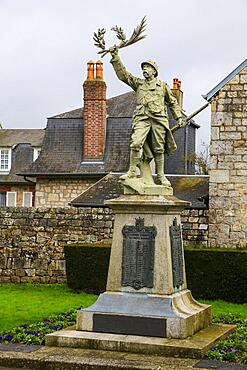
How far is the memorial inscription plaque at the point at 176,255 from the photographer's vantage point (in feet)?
30.3

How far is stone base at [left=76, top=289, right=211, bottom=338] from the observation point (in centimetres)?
883

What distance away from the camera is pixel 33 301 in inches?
548

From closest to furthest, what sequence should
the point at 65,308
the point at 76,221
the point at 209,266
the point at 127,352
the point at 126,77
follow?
1. the point at 127,352
2. the point at 126,77
3. the point at 65,308
4. the point at 209,266
5. the point at 76,221

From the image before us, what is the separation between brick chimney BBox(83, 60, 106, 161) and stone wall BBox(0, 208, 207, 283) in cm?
962

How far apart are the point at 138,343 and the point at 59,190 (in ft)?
59.1

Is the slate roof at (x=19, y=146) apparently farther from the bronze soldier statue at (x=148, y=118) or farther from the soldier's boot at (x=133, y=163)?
the soldier's boot at (x=133, y=163)

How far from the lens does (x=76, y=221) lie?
17.0m

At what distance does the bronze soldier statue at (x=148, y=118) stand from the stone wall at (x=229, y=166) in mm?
6435

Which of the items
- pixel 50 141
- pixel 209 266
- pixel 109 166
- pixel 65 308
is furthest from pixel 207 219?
pixel 50 141

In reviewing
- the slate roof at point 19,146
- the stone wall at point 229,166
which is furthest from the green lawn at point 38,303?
the slate roof at point 19,146

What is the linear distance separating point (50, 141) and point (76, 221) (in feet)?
37.7

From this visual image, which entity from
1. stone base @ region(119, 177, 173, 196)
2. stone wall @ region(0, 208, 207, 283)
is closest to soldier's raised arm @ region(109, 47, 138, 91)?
stone base @ region(119, 177, 173, 196)

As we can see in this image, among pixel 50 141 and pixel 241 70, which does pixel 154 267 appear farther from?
pixel 50 141

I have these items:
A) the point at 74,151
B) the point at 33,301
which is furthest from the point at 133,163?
the point at 74,151
